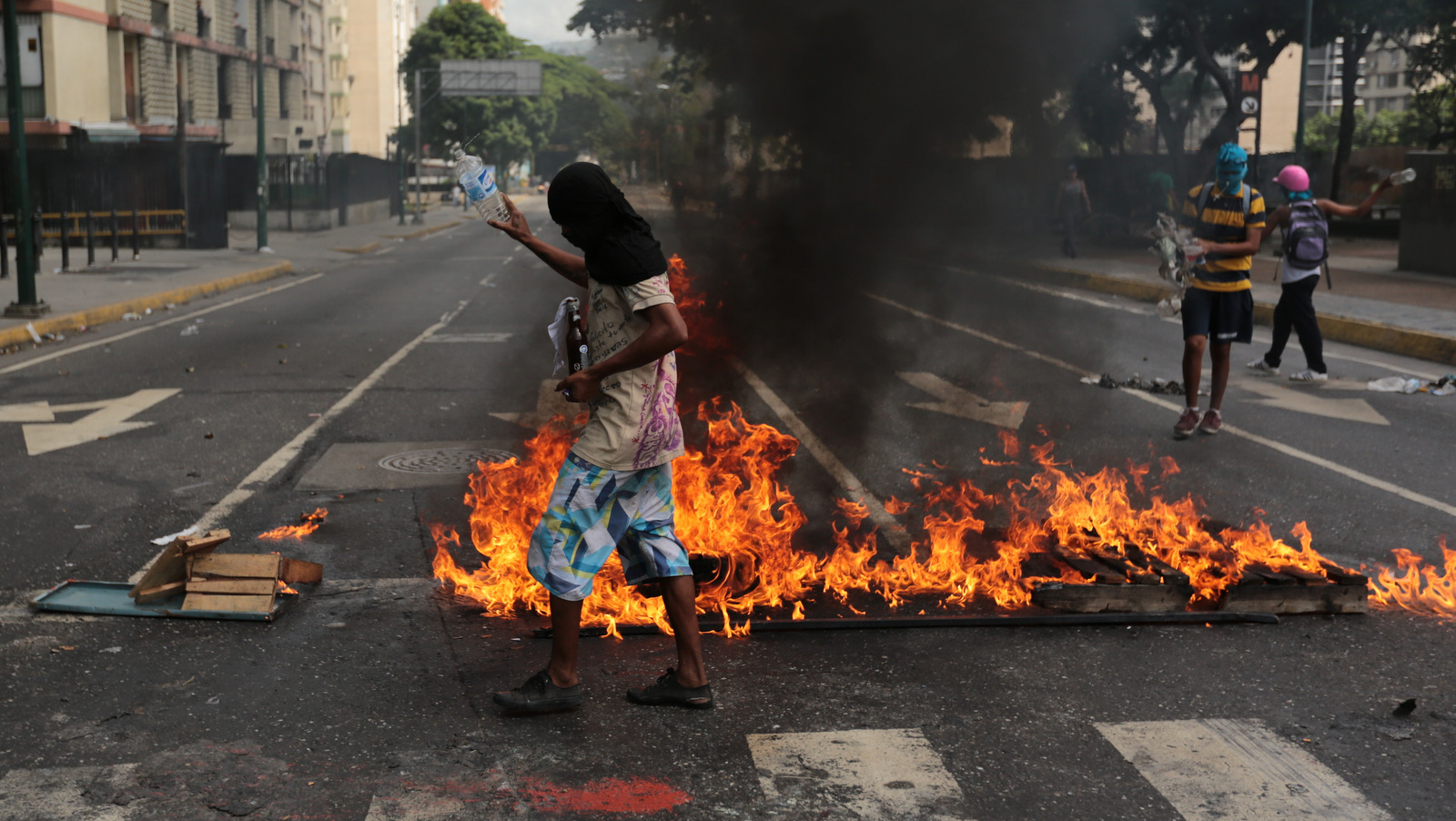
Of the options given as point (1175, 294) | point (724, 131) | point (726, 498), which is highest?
point (724, 131)

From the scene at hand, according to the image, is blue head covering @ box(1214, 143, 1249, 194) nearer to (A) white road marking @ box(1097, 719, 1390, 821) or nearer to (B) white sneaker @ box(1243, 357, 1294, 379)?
(B) white sneaker @ box(1243, 357, 1294, 379)

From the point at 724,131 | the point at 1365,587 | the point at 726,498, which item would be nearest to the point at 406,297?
the point at 724,131

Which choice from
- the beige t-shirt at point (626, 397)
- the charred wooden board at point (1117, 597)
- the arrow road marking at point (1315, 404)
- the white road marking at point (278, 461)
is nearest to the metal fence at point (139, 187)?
the white road marking at point (278, 461)

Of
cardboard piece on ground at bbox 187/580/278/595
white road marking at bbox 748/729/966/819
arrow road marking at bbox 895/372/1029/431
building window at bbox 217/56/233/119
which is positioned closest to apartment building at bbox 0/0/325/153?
building window at bbox 217/56/233/119

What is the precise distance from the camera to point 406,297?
61.9ft

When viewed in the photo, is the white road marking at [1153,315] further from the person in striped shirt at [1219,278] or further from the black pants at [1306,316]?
the person in striped shirt at [1219,278]

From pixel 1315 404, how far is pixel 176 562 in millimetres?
7998

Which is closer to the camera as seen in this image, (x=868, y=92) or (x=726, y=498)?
(x=726, y=498)

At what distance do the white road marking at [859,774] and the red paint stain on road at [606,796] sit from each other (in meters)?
0.26

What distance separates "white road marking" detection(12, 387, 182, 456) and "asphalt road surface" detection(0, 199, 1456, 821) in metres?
0.05

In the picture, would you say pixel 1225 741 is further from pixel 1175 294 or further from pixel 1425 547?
pixel 1175 294

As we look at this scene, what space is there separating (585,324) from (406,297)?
15.7m

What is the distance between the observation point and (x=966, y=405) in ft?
29.9

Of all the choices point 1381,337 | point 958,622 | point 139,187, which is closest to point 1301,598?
point 958,622
